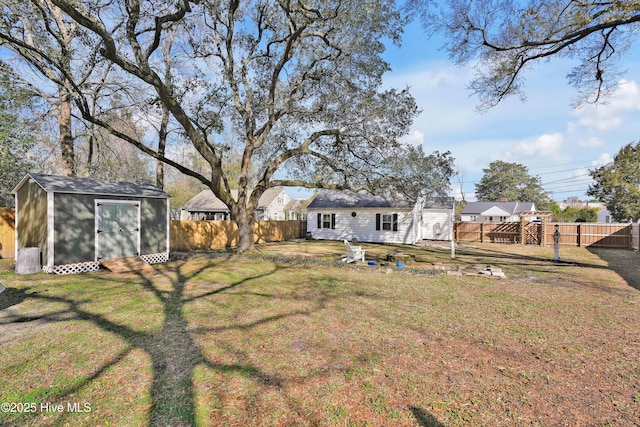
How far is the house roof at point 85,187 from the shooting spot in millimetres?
9133

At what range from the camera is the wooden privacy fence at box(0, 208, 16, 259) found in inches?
472

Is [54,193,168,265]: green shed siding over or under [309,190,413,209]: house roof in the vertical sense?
under

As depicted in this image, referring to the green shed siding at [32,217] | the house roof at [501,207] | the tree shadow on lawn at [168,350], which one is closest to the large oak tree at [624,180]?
the house roof at [501,207]

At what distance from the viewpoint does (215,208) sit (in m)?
30.9

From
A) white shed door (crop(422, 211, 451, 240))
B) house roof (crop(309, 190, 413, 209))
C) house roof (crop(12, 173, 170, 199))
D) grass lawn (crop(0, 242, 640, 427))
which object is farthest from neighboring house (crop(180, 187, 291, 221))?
grass lawn (crop(0, 242, 640, 427))

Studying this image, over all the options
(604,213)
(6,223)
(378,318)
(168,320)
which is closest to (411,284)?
(378,318)

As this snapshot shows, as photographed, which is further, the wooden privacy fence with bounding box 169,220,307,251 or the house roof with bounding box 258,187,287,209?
the house roof with bounding box 258,187,287,209

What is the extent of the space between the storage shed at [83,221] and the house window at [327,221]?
13.1 metres

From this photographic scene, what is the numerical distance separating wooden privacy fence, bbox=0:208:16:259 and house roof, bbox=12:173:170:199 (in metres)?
2.61

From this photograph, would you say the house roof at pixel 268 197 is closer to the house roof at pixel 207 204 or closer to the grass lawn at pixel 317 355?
the house roof at pixel 207 204

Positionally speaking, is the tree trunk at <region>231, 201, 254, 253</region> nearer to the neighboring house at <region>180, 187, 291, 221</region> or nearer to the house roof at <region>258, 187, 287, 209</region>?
the neighboring house at <region>180, 187, 291, 221</region>

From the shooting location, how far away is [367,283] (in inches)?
325

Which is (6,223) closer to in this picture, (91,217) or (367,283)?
(91,217)

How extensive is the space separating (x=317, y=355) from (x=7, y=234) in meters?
14.6
